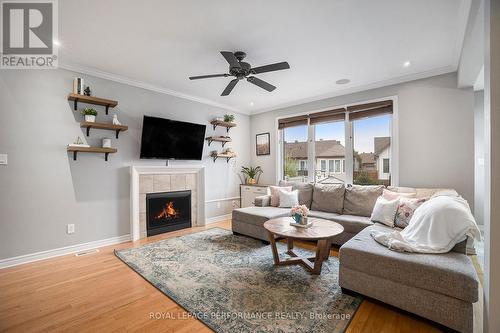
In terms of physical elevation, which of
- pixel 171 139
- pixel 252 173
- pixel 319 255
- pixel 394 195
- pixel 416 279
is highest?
pixel 171 139

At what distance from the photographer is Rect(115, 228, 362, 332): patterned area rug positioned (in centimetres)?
179

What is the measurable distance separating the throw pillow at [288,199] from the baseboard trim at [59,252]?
2665 mm

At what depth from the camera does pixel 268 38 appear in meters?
2.56

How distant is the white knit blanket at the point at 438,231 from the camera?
77.3 inches

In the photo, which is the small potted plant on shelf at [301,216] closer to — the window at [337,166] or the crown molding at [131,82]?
the window at [337,166]

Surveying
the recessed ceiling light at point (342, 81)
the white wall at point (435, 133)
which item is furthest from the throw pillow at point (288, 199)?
the recessed ceiling light at point (342, 81)

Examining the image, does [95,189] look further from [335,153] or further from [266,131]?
[335,153]

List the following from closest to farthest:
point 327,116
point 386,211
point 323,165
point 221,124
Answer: point 386,211 → point 327,116 → point 323,165 → point 221,124

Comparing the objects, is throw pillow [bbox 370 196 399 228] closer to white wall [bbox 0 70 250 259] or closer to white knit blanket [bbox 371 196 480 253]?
white knit blanket [bbox 371 196 480 253]

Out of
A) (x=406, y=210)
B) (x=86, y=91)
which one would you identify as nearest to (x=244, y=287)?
(x=406, y=210)

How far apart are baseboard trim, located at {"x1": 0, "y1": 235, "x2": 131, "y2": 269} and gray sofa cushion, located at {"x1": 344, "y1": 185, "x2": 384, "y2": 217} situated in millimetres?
3652

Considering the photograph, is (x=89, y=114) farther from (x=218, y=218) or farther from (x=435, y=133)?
(x=435, y=133)

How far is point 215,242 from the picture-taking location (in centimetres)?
360

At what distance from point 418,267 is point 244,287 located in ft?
4.93
